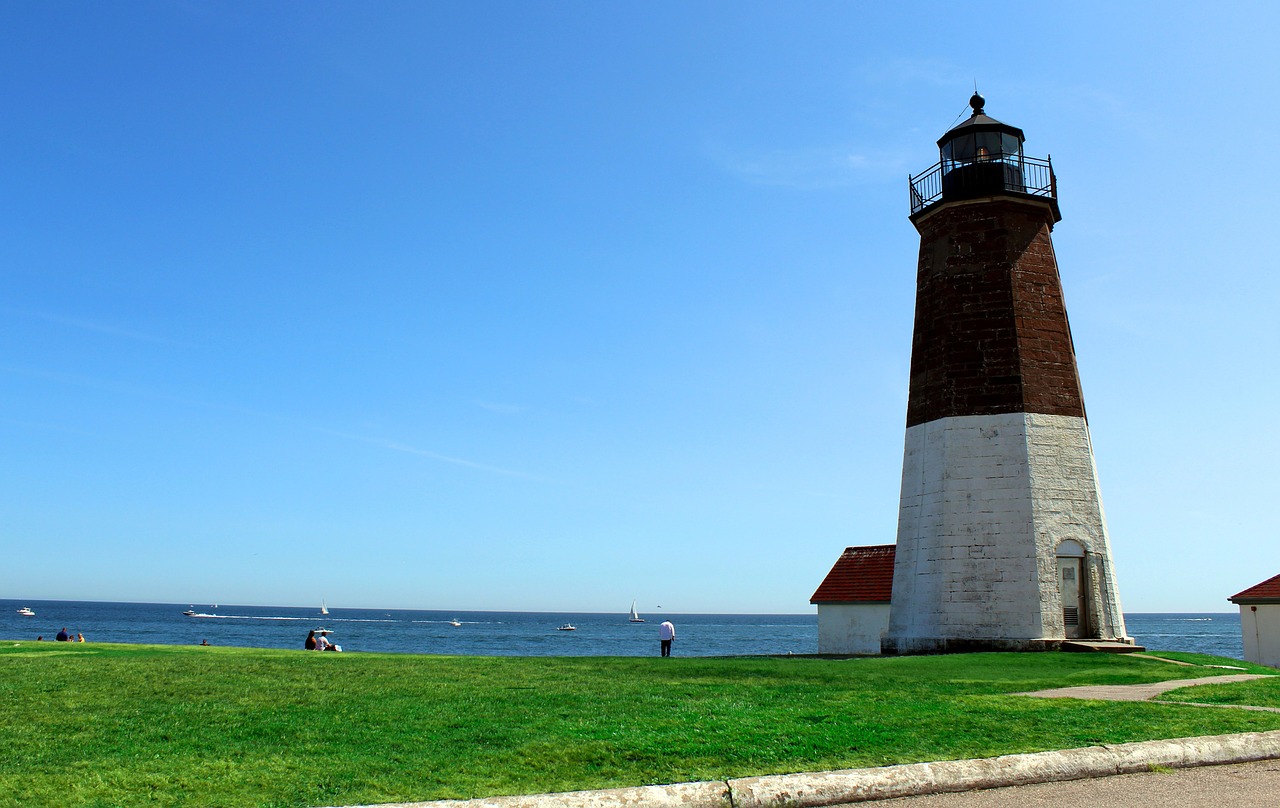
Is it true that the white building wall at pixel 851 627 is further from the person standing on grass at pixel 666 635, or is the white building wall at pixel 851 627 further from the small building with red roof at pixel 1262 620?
the small building with red roof at pixel 1262 620

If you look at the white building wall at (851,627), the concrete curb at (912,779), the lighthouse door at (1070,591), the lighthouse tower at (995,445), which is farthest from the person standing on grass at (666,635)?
the concrete curb at (912,779)

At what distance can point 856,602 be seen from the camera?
3017 centimetres

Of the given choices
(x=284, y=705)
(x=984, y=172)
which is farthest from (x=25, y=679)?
(x=984, y=172)

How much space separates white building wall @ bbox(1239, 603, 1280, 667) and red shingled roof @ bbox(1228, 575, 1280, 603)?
0.18 m

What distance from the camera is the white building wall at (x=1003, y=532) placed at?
19.6m

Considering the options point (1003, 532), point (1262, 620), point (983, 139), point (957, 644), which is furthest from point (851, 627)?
point (983, 139)

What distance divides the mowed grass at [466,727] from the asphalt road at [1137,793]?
52 centimetres

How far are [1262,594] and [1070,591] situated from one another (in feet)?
45.0

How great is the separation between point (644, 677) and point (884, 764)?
5877 millimetres

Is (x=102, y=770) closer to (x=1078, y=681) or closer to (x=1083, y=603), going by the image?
(x=1078, y=681)

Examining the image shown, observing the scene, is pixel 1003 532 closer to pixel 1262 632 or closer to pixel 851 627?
pixel 851 627

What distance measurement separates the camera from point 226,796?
17.7 ft

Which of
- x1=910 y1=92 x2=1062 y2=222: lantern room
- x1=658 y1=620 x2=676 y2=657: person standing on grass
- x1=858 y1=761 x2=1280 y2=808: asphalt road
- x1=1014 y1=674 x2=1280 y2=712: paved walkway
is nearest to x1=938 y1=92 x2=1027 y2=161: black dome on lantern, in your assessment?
x1=910 y1=92 x2=1062 y2=222: lantern room

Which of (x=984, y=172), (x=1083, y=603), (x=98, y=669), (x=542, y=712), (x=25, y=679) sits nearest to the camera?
(x=542, y=712)
